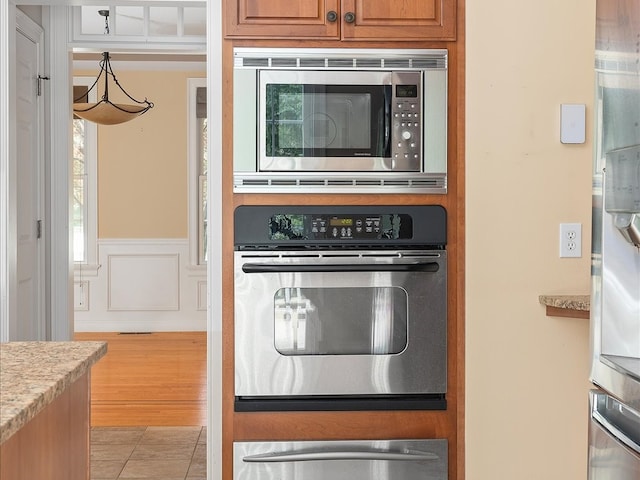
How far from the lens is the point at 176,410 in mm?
4715

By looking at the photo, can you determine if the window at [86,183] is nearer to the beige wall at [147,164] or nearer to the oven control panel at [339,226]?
the beige wall at [147,164]

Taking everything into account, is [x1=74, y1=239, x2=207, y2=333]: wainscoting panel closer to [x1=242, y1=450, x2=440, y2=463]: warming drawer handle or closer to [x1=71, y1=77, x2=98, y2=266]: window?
[x1=71, y1=77, x2=98, y2=266]: window

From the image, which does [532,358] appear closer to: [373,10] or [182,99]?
[373,10]

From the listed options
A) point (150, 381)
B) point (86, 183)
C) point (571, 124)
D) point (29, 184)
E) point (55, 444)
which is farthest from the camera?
point (86, 183)

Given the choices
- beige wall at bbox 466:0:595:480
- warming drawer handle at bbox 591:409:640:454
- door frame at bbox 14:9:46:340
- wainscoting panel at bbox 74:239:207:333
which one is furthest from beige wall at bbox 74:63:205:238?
warming drawer handle at bbox 591:409:640:454

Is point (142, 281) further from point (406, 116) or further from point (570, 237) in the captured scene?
point (570, 237)

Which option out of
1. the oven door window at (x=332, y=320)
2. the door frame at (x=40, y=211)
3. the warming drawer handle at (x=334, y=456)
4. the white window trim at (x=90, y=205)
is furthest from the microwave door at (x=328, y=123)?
the white window trim at (x=90, y=205)

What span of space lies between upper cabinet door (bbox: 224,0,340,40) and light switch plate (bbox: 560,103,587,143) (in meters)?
0.80

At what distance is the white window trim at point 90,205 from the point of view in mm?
7621

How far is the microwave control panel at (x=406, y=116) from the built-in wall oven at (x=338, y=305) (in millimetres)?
194

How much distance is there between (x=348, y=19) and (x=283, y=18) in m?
0.22

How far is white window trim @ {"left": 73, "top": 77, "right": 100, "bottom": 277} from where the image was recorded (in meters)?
7.62

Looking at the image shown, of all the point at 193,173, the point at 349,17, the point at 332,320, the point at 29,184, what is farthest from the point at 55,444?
the point at 193,173

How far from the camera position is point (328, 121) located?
2658mm
